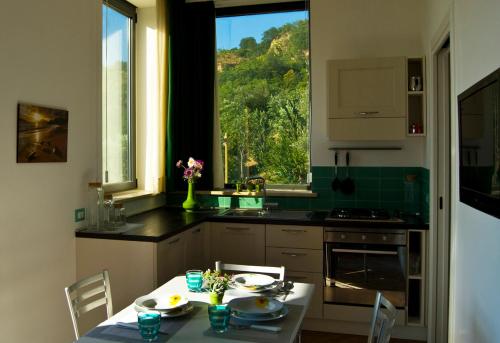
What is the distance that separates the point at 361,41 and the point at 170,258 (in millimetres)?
2565

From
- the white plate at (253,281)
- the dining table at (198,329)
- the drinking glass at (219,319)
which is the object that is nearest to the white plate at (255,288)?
the white plate at (253,281)

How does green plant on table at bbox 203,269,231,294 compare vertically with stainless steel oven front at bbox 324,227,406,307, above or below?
above

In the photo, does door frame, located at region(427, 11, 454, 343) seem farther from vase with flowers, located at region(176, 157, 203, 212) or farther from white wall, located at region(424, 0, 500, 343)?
vase with flowers, located at region(176, 157, 203, 212)

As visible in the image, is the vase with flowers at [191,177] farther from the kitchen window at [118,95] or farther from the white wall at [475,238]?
the white wall at [475,238]

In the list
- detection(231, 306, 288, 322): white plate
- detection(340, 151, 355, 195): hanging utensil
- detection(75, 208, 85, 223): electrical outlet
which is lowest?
detection(231, 306, 288, 322): white plate

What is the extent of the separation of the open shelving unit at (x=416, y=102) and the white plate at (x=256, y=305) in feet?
7.79

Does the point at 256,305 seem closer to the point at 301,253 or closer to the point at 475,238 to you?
the point at 475,238

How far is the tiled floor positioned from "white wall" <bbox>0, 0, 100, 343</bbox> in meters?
1.78

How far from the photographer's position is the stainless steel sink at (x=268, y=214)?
3.83m

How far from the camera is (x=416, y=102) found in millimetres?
3873

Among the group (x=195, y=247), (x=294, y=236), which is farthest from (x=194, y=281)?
(x=294, y=236)

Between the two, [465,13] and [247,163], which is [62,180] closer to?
[247,163]

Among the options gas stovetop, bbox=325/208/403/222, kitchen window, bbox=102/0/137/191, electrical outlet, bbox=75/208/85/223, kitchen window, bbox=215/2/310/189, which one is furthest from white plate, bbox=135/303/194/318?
kitchen window, bbox=215/2/310/189

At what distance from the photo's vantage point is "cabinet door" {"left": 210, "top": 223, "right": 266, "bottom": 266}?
12.4 ft
